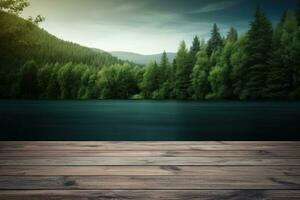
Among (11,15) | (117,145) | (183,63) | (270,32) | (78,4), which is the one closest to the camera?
(117,145)

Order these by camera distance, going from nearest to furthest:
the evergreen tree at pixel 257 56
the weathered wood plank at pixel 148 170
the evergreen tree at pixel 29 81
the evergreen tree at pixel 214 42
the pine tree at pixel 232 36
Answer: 1. the weathered wood plank at pixel 148 170
2. the evergreen tree at pixel 257 56
3. the evergreen tree at pixel 29 81
4. the pine tree at pixel 232 36
5. the evergreen tree at pixel 214 42

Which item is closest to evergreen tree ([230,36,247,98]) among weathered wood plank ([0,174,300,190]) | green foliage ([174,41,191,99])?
green foliage ([174,41,191,99])

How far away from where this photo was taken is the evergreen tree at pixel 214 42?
45850 mm

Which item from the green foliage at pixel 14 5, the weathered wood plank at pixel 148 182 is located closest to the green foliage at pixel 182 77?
the green foliage at pixel 14 5

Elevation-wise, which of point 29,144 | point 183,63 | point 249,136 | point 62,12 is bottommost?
point 249,136

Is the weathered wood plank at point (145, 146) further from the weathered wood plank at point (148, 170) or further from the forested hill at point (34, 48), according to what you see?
the forested hill at point (34, 48)

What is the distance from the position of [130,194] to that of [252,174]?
1.71 feet

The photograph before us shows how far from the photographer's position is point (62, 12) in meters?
63.9

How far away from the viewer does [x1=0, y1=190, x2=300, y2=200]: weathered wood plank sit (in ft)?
4.05

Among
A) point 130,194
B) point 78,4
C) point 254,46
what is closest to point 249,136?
point 130,194

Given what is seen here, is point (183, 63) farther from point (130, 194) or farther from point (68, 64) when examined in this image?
point (130, 194)

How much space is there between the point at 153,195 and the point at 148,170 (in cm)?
37

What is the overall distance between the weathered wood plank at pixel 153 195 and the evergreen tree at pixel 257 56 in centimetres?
3292

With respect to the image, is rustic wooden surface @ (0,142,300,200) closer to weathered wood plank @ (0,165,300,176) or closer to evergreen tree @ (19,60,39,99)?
weathered wood plank @ (0,165,300,176)
